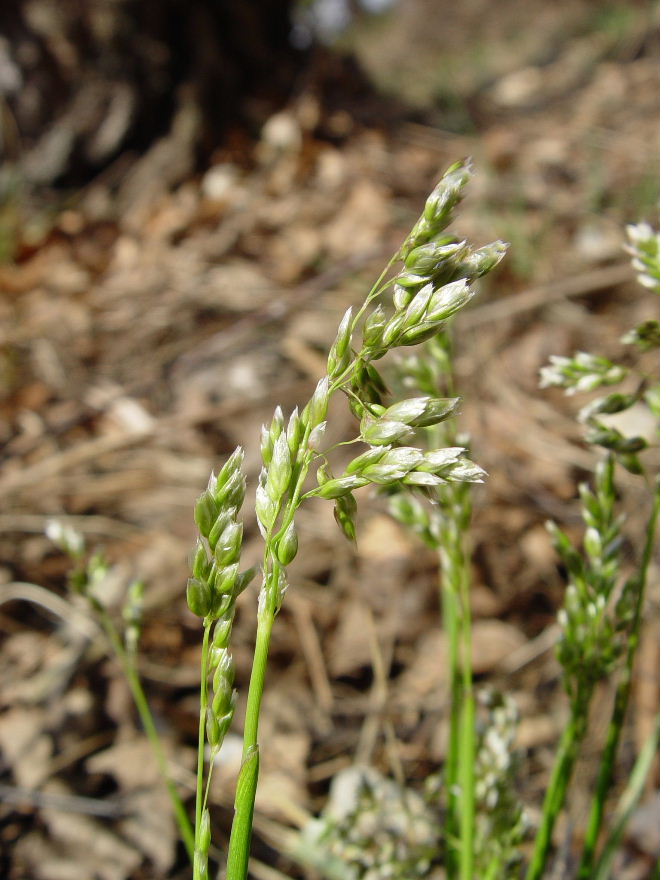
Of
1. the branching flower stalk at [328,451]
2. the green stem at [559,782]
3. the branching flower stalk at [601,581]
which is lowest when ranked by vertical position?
the green stem at [559,782]

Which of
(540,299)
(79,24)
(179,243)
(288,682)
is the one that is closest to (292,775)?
(288,682)

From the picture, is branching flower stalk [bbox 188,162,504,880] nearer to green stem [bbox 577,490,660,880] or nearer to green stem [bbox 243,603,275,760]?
green stem [bbox 243,603,275,760]

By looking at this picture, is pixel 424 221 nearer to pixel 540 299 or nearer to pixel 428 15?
pixel 540 299

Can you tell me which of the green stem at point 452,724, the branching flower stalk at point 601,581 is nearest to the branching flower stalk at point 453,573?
the green stem at point 452,724

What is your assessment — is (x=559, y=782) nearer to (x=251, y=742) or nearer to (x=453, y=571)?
(x=453, y=571)

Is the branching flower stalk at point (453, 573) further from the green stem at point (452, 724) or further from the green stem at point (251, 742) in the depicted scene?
the green stem at point (251, 742)

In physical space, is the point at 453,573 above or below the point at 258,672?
below

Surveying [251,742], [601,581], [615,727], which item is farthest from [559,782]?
[251,742]

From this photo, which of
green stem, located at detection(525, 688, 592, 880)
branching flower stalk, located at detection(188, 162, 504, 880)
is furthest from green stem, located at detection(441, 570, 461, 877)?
branching flower stalk, located at detection(188, 162, 504, 880)

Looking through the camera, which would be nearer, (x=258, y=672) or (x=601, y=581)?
(x=258, y=672)
